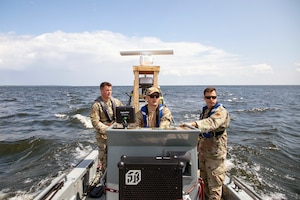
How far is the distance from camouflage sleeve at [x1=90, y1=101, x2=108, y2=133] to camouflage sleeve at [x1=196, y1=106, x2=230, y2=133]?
1937mm

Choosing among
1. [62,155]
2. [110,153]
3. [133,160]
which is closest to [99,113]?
[110,153]

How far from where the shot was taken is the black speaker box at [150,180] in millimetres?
1942

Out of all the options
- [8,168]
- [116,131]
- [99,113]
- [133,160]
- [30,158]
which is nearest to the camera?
[133,160]

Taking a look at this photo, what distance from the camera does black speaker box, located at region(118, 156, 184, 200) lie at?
1.94m

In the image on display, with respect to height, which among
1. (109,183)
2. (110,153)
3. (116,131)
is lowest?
(109,183)

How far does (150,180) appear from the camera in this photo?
76.7 inches

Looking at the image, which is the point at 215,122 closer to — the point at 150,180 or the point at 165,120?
the point at 165,120

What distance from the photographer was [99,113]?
4332 mm

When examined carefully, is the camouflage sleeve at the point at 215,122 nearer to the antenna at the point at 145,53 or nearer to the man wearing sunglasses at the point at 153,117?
the man wearing sunglasses at the point at 153,117

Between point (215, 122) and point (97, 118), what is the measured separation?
85.9 inches

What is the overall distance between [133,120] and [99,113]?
1768 mm

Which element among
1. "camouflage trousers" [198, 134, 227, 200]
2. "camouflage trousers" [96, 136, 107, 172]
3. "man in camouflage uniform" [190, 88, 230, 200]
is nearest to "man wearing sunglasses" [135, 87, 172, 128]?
"man in camouflage uniform" [190, 88, 230, 200]

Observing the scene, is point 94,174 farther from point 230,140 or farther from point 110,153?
point 230,140

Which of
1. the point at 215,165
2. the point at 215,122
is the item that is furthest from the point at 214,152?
the point at 215,122
